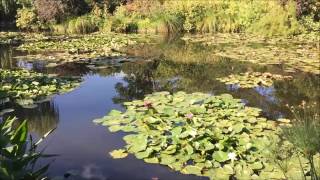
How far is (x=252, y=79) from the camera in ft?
30.1

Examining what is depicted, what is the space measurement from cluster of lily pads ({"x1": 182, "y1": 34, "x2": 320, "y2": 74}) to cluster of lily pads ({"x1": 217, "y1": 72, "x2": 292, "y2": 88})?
84 centimetres

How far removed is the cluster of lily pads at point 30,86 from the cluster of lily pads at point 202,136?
184cm

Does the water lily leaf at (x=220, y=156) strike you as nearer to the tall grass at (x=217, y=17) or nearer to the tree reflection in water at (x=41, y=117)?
the tree reflection in water at (x=41, y=117)

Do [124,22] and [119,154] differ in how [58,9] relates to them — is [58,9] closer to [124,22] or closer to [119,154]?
[124,22]

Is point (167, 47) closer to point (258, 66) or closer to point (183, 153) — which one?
point (258, 66)

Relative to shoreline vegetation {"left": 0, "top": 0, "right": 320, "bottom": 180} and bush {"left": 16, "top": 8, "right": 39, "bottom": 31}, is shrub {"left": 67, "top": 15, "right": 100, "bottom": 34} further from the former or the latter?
bush {"left": 16, "top": 8, "right": 39, "bottom": 31}

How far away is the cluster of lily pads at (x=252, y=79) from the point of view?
8.86 metres

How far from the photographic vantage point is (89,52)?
45.0 ft

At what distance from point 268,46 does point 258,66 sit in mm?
2904

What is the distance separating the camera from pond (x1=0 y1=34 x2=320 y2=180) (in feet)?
17.0

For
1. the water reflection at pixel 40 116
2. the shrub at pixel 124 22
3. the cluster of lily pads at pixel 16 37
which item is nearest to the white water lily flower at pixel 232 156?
the water reflection at pixel 40 116

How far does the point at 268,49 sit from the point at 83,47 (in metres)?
6.03

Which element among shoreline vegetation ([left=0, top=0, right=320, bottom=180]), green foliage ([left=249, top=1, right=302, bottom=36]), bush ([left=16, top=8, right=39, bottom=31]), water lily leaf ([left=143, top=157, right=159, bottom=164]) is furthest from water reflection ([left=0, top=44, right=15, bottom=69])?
green foliage ([left=249, top=1, right=302, bottom=36])

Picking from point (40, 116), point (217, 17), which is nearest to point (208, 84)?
point (40, 116)
